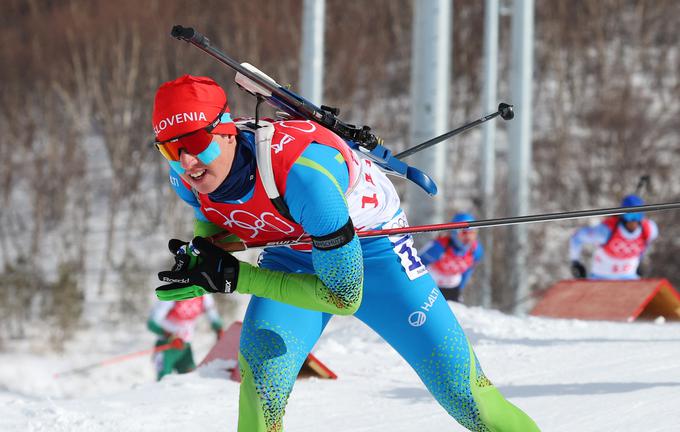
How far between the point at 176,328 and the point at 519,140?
6.64m

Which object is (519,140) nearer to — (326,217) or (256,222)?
(256,222)

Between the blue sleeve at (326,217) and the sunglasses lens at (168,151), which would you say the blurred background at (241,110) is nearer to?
the sunglasses lens at (168,151)

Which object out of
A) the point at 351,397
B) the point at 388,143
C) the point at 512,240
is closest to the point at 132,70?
the point at 388,143

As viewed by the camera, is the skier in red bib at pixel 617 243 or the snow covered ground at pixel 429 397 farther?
the skier in red bib at pixel 617 243

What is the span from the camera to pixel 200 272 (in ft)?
10.1

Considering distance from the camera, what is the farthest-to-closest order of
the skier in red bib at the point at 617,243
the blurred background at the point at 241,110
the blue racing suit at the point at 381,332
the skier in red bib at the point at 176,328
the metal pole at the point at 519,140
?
the blurred background at the point at 241,110 → the metal pole at the point at 519,140 → the skier in red bib at the point at 617,243 → the skier in red bib at the point at 176,328 → the blue racing suit at the point at 381,332

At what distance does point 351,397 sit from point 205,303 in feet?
14.7

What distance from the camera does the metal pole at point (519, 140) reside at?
14.4 metres

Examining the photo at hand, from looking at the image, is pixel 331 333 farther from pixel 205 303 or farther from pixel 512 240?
pixel 512 240

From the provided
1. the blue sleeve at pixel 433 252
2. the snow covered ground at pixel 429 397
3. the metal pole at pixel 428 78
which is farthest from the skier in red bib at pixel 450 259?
the snow covered ground at pixel 429 397

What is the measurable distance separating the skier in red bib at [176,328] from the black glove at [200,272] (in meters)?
6.49

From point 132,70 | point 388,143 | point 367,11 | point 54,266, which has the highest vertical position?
point 367,11

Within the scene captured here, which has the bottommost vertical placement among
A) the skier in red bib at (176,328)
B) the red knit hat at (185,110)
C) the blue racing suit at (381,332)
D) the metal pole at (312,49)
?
the skier in red bib at (176,328)

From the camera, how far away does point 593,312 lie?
8688 millimetres
